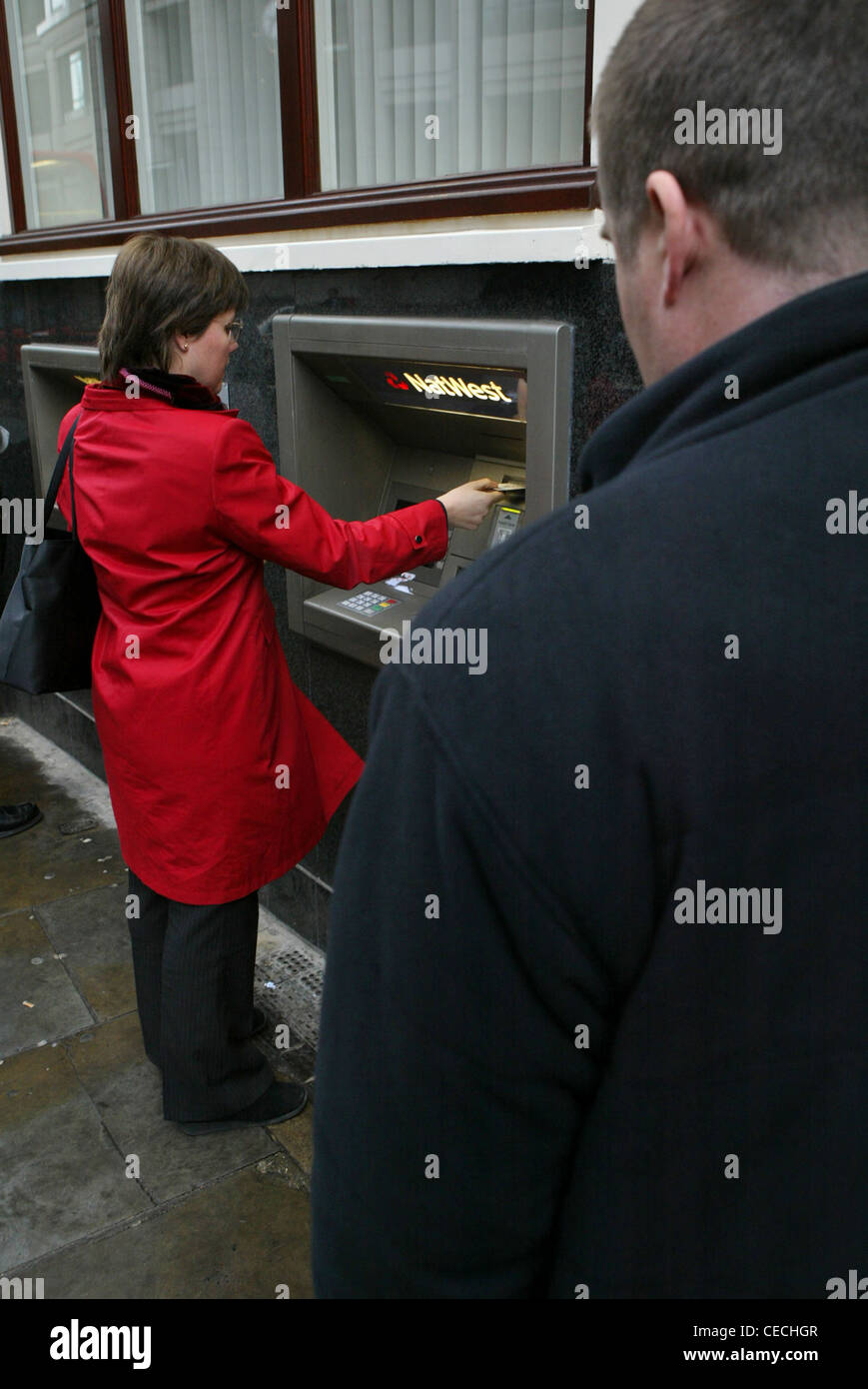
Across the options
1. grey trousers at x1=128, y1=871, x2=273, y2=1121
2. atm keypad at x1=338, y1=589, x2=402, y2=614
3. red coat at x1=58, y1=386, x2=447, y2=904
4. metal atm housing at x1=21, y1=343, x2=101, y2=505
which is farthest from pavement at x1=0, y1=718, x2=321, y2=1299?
metal atm housing at x1=21, y1=343, x2=101, y2=505

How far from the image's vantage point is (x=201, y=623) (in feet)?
8.12

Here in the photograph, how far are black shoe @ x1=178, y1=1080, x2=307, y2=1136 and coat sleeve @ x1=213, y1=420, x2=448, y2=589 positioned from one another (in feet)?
4.51

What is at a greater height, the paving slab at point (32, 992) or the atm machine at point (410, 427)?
the atm machine at point (410, 427)

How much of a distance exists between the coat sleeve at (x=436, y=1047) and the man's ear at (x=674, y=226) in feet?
1.21

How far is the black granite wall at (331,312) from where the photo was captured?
231 cm

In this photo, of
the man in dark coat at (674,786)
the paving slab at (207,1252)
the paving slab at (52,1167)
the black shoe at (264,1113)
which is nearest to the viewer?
the man in dark coat at (674,786)

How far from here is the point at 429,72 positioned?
3.04 metres

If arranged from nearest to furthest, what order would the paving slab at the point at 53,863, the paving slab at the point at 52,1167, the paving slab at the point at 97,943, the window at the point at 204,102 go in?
1. the paving slab at the point at 52,1167
2. the paving slab at the point at 97,943
3. the window at the point at 204,102
4. the paving slab at the point at 53,863

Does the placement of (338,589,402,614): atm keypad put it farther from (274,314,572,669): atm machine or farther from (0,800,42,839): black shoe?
(0,800,42,839): black shoe

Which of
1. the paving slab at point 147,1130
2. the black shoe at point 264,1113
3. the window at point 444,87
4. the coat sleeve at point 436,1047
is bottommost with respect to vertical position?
the paving slab at point 147,1130

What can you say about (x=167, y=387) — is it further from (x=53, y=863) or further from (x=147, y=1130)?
(x=53, y=863)

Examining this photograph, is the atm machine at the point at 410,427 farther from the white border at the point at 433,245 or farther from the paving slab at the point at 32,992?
the paving slab at the point at 32,992

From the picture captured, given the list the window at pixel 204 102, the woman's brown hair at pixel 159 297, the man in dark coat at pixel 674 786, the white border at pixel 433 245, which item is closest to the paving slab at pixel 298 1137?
the woman's brown hair at pixel 159 297
